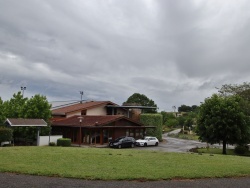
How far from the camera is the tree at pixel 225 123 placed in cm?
3490

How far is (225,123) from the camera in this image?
34781 millimetres

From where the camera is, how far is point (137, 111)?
6159 cm

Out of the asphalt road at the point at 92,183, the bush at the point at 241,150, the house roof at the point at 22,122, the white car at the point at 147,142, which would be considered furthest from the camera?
the white car at the point at 147,142

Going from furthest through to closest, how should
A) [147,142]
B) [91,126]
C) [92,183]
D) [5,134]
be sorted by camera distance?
[147,142], [91,126], [5,134], [92,183]

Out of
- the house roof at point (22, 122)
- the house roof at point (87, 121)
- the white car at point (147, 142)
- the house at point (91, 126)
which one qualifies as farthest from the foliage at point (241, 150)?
the house roof at point (22, 122)

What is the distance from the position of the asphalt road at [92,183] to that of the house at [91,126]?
27.6 meters

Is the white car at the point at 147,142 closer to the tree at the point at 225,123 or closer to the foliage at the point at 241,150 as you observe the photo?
the tree at the point at 225,123

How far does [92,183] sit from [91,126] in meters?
30.4

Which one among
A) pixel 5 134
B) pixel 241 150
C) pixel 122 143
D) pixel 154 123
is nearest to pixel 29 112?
pixel 5 134

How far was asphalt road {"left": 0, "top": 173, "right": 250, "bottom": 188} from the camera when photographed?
1030 cm

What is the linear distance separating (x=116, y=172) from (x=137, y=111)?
49.1m

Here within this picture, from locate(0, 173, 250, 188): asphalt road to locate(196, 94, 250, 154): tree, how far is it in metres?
23.7

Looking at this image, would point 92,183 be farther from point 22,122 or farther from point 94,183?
point 22,122

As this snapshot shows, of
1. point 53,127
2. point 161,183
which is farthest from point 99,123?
point 161,183
